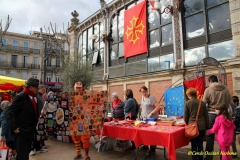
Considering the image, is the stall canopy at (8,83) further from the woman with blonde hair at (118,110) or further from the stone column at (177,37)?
the stone column at (177,37)

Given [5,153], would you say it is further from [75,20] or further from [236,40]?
[75,20]

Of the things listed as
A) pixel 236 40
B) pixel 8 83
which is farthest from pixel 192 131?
pixel 8 83

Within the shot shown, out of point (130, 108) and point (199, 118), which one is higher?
point (130, 108)

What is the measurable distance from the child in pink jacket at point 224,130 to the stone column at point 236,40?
4.96 m

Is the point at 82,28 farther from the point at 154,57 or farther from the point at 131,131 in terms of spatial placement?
the point at 131,131

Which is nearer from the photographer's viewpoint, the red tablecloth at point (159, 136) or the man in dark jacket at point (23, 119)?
the man in dark jacket at point (23, 119)

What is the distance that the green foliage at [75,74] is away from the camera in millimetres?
13398

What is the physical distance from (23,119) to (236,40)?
885 cm

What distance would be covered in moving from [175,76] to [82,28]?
479 inches

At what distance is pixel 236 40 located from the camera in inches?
335

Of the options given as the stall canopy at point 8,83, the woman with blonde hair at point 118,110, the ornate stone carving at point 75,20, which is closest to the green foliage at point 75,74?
the stall canopy at point 8,83

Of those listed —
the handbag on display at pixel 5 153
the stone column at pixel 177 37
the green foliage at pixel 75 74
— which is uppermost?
the stone column at pixel 177 37

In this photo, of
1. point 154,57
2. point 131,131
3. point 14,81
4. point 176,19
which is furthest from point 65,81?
point 131,131

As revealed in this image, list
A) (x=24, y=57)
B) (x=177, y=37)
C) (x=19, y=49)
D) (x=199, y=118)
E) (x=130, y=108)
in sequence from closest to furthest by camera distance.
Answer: (x=199, y=118)
(x=130, y=108)
(x=177, y=37)
(x=19, y=49)
(x=24, y=57)
